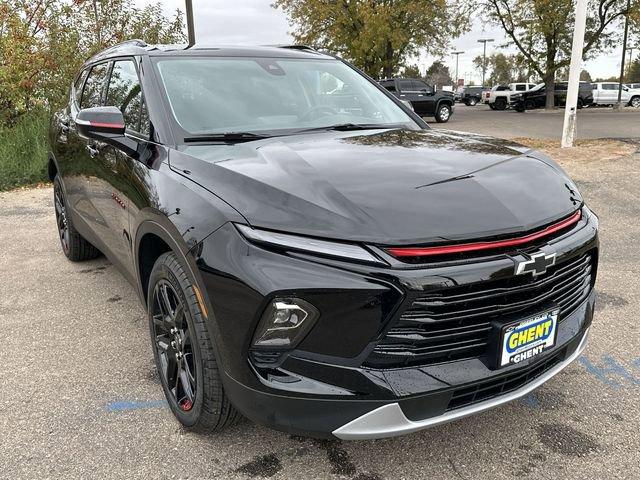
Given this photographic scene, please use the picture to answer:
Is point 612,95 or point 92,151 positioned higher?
point 92,151

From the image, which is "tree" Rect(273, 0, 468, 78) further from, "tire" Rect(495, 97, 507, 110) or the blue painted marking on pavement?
the blue painted marking on pavement

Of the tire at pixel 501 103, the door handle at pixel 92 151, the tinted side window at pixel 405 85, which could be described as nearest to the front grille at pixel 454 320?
the door handle at pixel 92 151

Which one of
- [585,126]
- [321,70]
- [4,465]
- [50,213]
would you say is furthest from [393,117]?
[585,126]

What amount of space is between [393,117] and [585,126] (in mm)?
16664

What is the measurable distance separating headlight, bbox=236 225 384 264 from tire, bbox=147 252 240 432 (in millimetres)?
404

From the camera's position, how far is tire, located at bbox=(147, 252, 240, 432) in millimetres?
2182

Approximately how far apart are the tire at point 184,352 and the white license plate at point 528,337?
1067 mm

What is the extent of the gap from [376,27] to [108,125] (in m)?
25.2

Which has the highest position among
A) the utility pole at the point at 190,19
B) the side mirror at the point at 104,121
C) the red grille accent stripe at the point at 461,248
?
the utility pole at the point at 190,19

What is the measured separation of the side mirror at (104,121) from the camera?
2871 millimetres

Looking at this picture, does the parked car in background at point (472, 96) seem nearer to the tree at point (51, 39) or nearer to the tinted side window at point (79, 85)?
the tree at point (51, 39)

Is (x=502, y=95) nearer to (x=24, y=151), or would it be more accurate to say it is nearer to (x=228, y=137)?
(x=24, y=151)

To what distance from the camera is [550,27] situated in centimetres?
2995

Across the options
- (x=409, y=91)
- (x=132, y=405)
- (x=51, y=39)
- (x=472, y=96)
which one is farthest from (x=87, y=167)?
(x=472, y=96)
